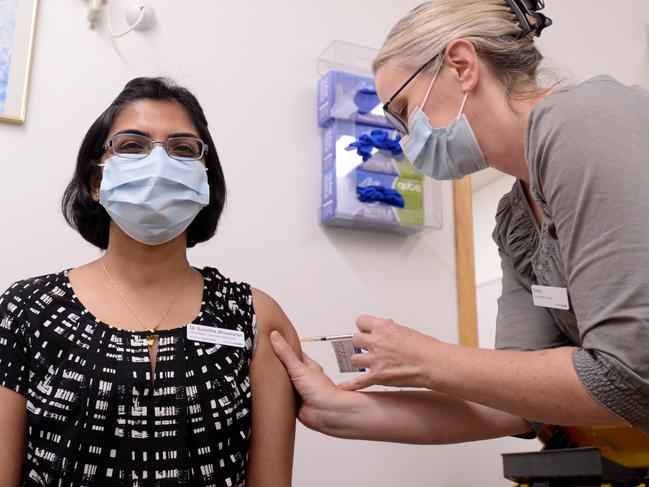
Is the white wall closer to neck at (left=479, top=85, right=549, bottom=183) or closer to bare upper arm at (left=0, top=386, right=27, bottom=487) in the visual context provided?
bare upper arm at (left=0, top=386, right=27, bottom=487)

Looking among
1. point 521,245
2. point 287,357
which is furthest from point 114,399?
point 521,245

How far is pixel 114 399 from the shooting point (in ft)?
4.57

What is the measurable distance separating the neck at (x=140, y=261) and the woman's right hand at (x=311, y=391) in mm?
270

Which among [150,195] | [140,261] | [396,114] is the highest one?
[396,114]

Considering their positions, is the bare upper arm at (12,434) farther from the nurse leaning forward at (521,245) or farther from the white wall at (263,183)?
the white wall at (263,183)

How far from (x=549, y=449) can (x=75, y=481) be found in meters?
1.24

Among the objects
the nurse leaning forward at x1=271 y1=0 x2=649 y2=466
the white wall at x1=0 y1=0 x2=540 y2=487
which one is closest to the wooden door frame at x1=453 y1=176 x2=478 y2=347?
the white wall at x1=0 y1=0 x2=540 y2=487

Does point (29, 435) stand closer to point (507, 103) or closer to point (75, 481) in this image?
point (75, 481)

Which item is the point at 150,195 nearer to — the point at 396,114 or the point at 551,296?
the point at 396,114

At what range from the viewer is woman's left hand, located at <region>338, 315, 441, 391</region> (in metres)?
1.30

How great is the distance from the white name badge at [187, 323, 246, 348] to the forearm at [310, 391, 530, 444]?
9.2 inches

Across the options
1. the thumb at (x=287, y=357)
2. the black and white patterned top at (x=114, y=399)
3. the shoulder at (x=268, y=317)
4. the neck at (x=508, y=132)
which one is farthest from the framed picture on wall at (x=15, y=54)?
the neck at (x=508, y=132)

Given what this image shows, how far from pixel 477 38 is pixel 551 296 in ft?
1.74

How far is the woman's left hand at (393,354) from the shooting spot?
1302 millimetres
